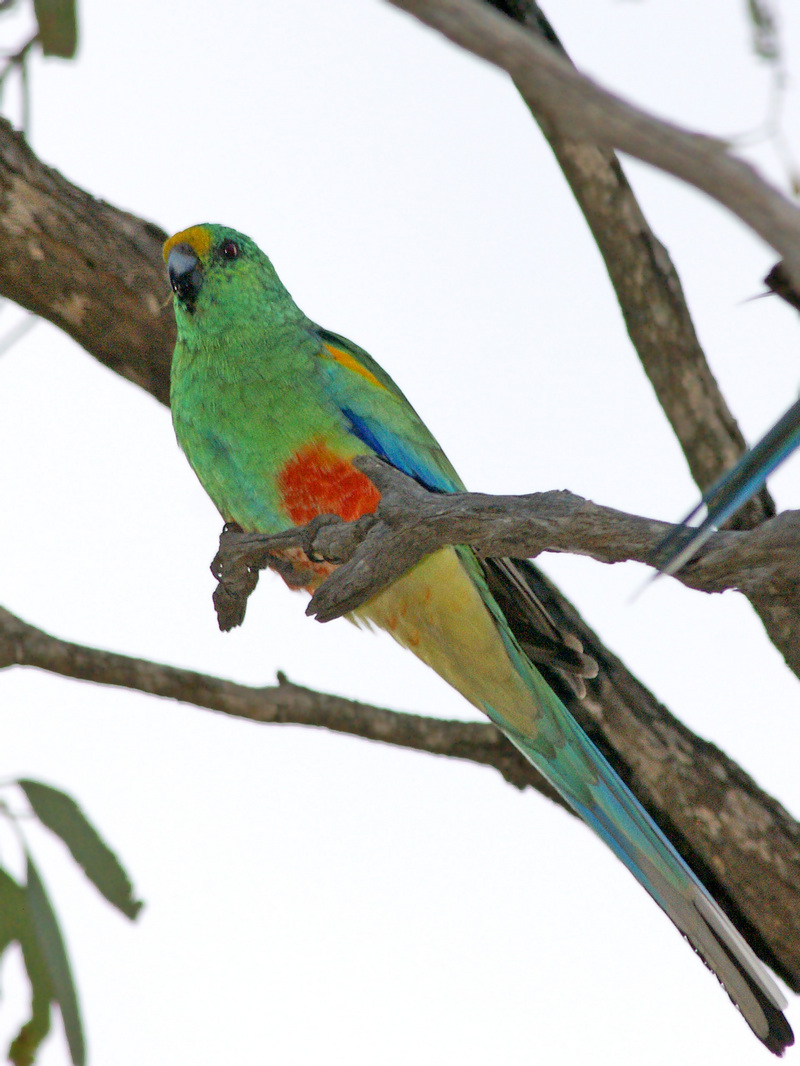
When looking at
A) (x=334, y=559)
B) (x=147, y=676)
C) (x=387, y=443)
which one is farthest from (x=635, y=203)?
(x=147, y=676)

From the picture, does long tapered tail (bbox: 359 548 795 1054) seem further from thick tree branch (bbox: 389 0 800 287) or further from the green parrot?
thick tree branch (bbox: 389 0 800 287)

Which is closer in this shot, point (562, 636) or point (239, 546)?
point (239, 546)

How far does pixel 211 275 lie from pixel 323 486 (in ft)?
2.32

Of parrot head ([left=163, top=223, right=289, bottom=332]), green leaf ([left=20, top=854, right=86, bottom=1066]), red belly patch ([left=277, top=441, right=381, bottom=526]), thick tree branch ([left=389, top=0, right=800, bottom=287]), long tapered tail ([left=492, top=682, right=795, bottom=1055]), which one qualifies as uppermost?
parrot head ([left=163, top=223, right=289, bottom=332])

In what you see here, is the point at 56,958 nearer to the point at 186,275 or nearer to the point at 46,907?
the point at 46,907

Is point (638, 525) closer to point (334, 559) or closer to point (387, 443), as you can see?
point (334, 559)

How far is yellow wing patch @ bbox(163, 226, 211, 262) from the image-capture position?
2814mm

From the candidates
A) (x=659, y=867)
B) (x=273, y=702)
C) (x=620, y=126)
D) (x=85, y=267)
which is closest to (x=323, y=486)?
(x=273, y=702)

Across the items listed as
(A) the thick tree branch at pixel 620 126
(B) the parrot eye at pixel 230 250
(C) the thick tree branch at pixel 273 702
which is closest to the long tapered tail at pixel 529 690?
(C) the thick tree branch at pixel 273 702

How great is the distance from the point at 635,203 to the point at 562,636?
114cm

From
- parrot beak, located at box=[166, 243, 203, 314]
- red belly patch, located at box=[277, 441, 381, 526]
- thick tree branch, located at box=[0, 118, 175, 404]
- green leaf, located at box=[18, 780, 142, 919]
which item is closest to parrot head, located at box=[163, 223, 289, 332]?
parrot beak, located at box=[166, 243, 203, 314]

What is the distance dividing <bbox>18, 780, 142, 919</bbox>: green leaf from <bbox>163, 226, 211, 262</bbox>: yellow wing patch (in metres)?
1.37

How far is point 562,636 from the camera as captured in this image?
2500 mm

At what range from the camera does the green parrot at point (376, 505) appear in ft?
8.05
